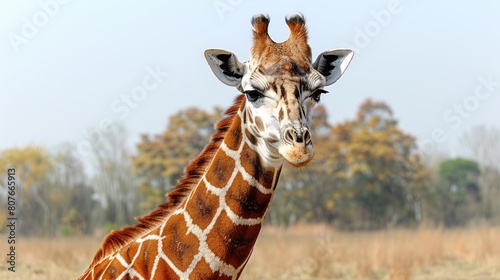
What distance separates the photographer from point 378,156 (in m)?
36.2

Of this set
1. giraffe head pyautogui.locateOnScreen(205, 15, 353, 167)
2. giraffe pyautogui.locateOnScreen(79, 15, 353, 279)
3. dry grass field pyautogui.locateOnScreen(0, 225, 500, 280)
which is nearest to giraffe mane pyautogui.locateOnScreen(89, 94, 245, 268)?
giraffe pyautogui.locateOnScreen(79, 15, 353, 279)

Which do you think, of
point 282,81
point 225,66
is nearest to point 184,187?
point 225,66

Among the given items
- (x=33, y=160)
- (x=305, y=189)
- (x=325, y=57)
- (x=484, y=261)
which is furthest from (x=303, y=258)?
(x=305, y=189)

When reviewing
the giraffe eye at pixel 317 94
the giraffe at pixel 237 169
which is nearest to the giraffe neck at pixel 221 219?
the giraffe at pixel 237 169

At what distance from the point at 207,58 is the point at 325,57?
→ 855 mm

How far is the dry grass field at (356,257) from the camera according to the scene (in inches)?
538

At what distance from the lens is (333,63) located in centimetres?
491

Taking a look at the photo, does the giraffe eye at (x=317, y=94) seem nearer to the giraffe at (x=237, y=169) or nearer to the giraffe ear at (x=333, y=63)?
the giraffe at (x=237, y=169)

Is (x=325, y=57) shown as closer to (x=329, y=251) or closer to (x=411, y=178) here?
(x=329, y=251)

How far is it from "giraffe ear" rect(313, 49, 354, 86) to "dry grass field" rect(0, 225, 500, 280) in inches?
316

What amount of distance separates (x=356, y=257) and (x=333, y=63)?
11655mm

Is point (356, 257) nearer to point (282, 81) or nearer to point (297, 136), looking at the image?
point (282, 81)

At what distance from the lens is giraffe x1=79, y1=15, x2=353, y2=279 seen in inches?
171

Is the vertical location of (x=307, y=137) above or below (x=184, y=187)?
above
